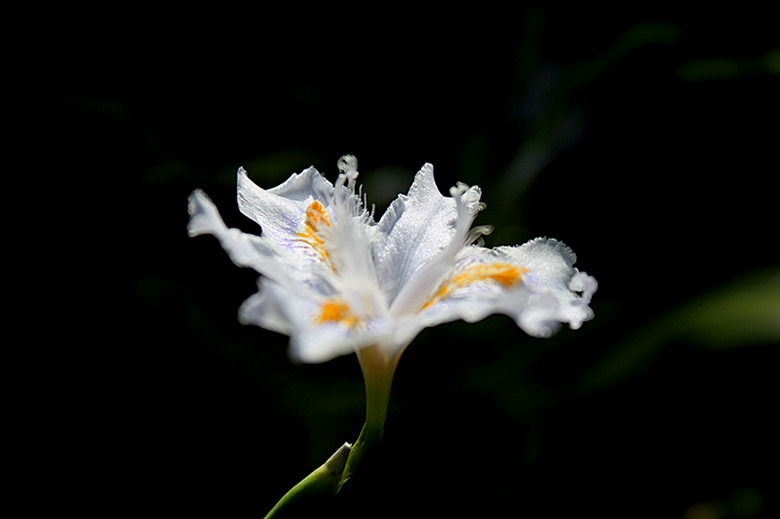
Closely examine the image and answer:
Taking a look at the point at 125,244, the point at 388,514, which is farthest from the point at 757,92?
the point at 125,244

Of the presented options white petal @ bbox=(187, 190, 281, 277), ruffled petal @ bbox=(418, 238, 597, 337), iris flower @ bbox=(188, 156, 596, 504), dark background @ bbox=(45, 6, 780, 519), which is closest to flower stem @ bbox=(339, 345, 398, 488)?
iris flower @ bbox=(188, 156, 596, 504)

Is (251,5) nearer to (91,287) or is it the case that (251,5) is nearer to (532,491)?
(91,287)

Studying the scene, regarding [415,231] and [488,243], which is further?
[488,243]

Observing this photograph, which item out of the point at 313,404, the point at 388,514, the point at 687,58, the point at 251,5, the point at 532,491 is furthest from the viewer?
the point at 687,58

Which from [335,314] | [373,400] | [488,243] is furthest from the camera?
[488,243]

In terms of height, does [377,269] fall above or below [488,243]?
below

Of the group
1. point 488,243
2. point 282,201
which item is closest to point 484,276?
point 282,201

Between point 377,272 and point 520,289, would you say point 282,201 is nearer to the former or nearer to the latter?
point 377,272

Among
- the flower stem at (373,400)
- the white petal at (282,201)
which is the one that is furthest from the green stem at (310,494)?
the white petal at (282,201)
